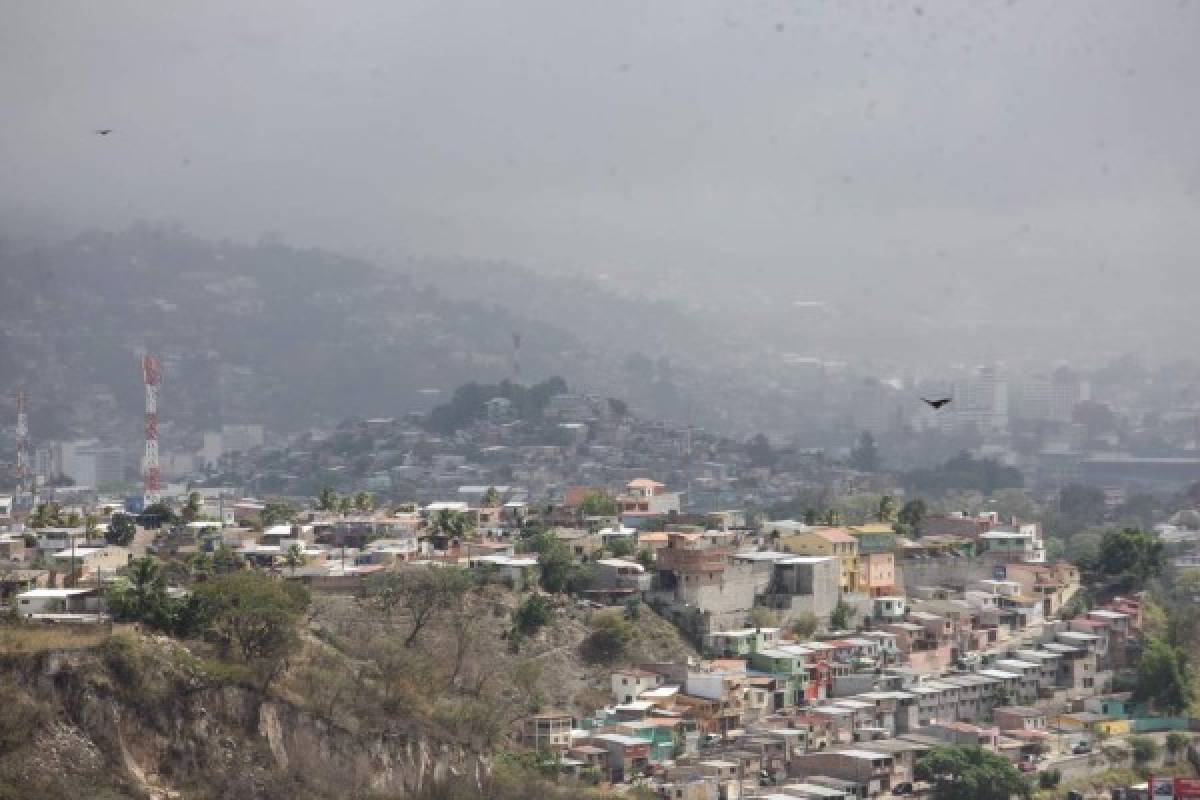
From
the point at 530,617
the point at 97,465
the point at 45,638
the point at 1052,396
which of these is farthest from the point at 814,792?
the point at 1052,396

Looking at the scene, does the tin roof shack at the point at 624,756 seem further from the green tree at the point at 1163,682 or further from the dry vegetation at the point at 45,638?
the green tree at the point at 1163,682

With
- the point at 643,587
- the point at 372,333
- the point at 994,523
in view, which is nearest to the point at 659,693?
the point at 643,587

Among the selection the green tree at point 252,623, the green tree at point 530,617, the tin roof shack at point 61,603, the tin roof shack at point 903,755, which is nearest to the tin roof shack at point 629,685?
the green tree at point 530,617

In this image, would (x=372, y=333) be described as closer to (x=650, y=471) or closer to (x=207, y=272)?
(x=207, y=272)

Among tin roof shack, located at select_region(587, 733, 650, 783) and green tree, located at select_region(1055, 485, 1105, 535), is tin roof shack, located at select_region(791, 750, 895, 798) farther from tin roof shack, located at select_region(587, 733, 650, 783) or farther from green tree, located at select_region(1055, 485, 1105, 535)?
green tree, located at select_region(1055, 485, 1105, 535)

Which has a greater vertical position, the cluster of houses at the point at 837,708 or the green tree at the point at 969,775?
the cluster of houses at the point at 837,708
